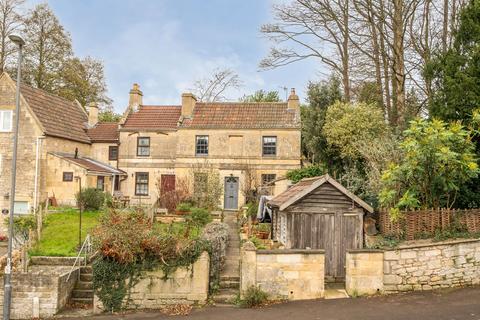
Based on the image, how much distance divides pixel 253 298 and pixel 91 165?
19.9 meters

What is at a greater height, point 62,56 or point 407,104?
point 62,56

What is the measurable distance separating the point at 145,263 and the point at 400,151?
12.2m

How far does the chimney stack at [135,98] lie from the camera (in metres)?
33.6

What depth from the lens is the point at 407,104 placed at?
24.5 m

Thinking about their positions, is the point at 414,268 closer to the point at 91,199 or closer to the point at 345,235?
the point at 345,235

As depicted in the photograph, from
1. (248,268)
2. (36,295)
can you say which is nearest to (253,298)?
(248,268)

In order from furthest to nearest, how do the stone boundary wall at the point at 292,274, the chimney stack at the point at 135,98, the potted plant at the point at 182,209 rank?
the chimney stack at the point at 135,98 → the potted plant at the point at 182,209 → the stone boundary wall at the point at 292,274

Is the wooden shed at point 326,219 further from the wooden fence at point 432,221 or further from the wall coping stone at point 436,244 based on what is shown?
the wall coping stone at point 436,244

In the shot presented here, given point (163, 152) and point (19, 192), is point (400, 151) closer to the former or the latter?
point (163, 152)

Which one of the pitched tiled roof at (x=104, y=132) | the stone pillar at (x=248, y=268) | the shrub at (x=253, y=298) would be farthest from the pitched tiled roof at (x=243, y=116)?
the shrub at (x=253, y=298)

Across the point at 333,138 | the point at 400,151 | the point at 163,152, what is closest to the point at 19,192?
the point at 163,152

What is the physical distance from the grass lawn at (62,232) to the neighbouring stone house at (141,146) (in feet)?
9.95

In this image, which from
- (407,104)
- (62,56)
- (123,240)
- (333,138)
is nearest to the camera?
(123,240)

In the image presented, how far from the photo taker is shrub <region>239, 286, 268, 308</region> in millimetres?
12797
